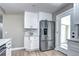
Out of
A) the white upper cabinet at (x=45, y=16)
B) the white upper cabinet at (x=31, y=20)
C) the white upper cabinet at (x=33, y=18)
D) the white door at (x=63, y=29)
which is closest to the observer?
the white door at (x=63, y=29)

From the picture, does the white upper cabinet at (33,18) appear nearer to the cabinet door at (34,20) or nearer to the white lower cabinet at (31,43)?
the cabinet door at (34,20)

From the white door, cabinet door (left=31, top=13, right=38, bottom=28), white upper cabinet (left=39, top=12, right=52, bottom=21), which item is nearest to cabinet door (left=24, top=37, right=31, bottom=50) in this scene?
cabinet door (left=31, top=13, right=38, bottom=28)

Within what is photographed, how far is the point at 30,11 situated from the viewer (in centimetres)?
407

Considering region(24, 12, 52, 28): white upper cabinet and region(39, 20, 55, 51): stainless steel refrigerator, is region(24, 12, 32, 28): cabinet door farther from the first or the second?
region(39, 20, 55, 51): stainless steel refrigerator

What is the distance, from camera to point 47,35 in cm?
418

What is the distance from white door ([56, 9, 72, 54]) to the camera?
3.10 meters

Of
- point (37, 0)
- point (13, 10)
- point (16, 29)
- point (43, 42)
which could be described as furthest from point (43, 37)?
point (37, 0)

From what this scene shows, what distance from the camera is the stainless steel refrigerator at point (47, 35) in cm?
410

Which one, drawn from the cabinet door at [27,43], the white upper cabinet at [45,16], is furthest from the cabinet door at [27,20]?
the cabinet door at [27,43]

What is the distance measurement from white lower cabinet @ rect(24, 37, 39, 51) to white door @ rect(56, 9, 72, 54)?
0.90 metres

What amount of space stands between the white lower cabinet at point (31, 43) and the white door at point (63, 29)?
899 millimetres

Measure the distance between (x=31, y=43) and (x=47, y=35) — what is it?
78 cm

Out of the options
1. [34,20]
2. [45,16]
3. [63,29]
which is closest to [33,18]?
[34,20]

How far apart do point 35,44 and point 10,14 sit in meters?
1.80
